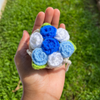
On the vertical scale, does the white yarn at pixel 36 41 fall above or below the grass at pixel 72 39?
above

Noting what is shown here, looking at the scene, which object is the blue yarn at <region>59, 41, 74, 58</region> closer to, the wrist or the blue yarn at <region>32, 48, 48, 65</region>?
the blue yarn at <region>32, 48, 48, 65</region>

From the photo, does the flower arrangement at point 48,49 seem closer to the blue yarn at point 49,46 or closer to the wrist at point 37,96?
the blue yarn at point 49,46

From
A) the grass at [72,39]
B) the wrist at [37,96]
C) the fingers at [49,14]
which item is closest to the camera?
the wrist at [37,96]

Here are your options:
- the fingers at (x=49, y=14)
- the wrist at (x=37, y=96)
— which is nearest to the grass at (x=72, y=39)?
the wrist at (x=37, y=96)

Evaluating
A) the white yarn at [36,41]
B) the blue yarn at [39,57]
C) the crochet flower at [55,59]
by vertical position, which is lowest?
the crochet flower at [55,59]

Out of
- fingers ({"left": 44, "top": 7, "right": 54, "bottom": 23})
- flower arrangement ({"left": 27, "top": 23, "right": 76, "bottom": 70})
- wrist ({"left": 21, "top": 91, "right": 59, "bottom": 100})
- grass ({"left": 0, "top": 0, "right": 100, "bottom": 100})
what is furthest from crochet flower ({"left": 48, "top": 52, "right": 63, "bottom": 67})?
grass ({"left": 0, "top": 0, "right": 100, "bottom": 100})

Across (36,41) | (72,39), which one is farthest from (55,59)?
(72,39)

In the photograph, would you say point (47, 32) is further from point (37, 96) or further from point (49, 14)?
point (37, 96)

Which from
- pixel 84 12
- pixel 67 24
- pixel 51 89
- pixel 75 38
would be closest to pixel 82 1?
pixel 84 12
